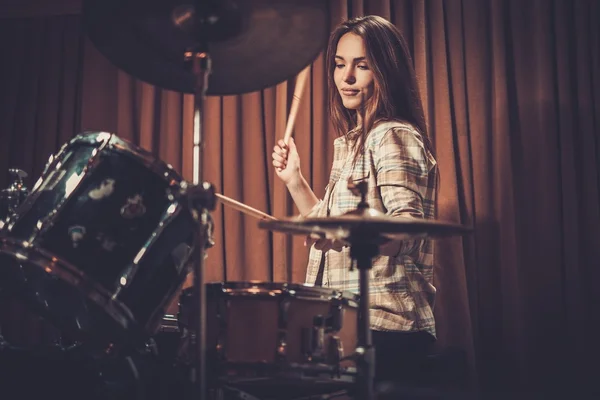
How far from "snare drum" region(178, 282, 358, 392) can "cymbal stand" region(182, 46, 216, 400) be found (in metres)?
0.22

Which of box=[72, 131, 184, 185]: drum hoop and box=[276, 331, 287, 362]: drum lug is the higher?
box=[72, 131, 184, 185]: drum hoop

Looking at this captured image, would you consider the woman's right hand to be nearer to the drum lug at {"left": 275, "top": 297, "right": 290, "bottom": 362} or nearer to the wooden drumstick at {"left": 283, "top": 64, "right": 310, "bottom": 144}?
the wooden drumstick at {"left": 283, "top": 64, "right": 310, "bottom": 144}

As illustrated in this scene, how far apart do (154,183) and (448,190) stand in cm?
118

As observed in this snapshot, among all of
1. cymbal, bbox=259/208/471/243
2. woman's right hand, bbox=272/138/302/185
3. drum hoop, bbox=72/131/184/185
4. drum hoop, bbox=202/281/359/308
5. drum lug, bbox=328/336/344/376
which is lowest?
drum lug, bbox=328/336/344/376

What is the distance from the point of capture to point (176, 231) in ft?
4.96

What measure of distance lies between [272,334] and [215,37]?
0.69 meters

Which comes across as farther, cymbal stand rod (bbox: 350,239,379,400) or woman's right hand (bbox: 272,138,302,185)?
woman's right hand (bbox: 272,138,302,185)

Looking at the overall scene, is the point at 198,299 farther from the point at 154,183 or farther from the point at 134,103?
the point at 134,103

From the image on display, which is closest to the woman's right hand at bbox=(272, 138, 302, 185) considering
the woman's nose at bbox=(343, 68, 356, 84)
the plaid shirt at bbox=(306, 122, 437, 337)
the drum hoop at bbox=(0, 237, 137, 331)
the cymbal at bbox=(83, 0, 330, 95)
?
the plaid shirt at bbox=(306, 122, 437, 337)

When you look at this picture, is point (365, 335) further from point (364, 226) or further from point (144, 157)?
point (144, 157)

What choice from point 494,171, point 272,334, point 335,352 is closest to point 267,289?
point 272,334

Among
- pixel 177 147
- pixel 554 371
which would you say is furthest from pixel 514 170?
pixel 177 147

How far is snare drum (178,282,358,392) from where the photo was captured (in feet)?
5.07

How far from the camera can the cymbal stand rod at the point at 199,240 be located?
130cm
